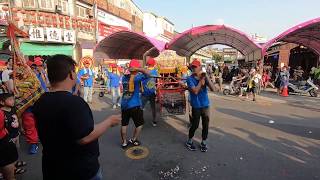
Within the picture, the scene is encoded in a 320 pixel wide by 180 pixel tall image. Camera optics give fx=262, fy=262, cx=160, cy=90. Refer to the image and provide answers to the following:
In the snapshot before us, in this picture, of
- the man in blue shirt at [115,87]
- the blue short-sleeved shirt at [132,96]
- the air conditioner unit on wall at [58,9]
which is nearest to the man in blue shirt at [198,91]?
the blue short-sleeved shirt at [132,96]

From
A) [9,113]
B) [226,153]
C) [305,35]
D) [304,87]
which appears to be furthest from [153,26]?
[9,113]

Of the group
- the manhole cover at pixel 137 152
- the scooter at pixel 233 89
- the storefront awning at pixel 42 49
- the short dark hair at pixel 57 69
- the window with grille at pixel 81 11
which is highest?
the window with grille at pixel 81 11

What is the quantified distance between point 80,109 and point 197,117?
3464 millimetres

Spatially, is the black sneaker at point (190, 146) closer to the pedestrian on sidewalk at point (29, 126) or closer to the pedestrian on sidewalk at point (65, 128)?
the pedestrian on sidewalk at point (29, 126)

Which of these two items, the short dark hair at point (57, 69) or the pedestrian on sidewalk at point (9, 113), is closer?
the short dark hair at point (57, 69)

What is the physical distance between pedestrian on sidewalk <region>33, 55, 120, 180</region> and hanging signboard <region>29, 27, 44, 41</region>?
1864 cm

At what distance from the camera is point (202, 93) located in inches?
200

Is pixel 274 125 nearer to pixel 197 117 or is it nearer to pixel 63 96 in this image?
pixel 197 117

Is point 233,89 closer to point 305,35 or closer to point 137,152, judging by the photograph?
point 305,35

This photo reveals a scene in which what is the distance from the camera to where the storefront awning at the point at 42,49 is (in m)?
18.9

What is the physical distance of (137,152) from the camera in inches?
207

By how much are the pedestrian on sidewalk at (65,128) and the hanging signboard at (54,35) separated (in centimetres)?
1905

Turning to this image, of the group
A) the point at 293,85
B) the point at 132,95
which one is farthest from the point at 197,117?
the point at 293,85

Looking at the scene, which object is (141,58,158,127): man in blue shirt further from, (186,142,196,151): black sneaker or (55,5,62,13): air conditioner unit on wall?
(55,5,62,13): air conditioner unit on wall
